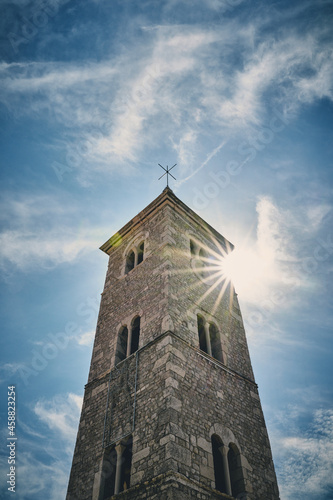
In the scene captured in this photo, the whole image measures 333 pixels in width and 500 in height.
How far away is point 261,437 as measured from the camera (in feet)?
35.9

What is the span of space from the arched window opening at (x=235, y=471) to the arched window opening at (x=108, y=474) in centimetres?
312

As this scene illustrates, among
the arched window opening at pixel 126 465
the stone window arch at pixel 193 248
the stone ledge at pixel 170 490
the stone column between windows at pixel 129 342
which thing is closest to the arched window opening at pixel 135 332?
the stone column between windows at pixel 129 342

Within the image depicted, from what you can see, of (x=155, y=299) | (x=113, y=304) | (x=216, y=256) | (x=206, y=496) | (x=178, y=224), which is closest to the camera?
(x=206, y=496)

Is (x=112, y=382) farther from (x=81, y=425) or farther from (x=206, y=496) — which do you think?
(x=206, y=496)

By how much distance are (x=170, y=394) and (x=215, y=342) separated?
13.6 ft

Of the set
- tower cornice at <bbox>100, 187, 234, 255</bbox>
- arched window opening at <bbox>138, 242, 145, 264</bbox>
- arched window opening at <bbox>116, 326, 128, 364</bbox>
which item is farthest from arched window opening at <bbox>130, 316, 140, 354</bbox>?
tower cornice at <bbox>100, 187, 234, 255</bbox>

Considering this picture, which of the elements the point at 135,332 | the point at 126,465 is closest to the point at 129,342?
the point at 135,332

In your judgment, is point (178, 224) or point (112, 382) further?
point (178, 224)

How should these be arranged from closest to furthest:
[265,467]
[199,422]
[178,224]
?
1. [199,422]
2. [265,467]
3. [178,224]

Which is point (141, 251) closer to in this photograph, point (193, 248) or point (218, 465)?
point (193, 248)

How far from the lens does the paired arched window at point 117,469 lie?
358 inches

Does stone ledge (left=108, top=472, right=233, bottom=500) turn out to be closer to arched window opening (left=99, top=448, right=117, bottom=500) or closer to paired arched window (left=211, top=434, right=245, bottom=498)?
paired arched window (left=211, top=434, right=245, bottom=498)

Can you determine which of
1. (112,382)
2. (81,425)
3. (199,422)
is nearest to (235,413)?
(199,422)

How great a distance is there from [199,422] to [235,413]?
1906mm
